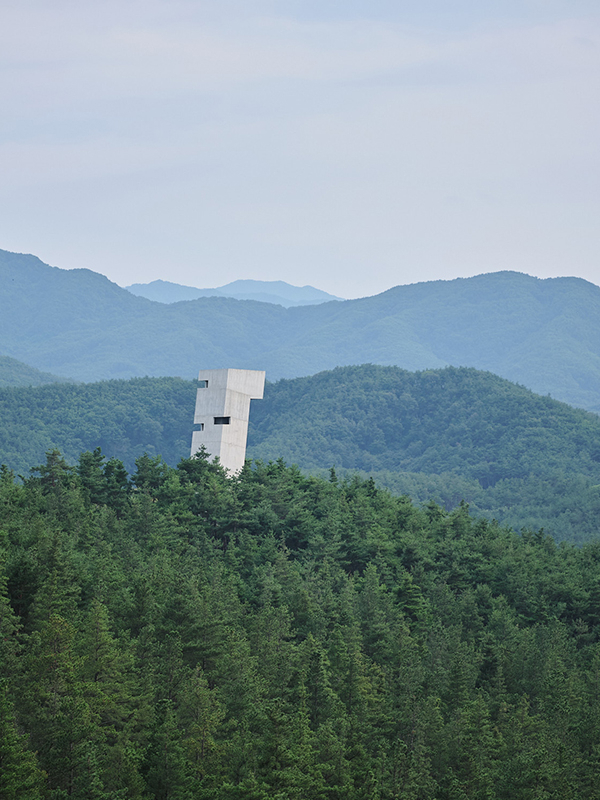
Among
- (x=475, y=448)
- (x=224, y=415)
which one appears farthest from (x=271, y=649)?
(x=475, y=448)

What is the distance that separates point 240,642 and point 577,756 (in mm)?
10331

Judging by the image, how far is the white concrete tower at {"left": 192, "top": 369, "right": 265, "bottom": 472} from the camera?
59.1 meters

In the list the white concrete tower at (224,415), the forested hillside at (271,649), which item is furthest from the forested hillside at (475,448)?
the forested hillside at (271,649)

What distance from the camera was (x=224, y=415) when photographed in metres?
58.8

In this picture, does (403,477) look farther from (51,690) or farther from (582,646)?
(51,690)

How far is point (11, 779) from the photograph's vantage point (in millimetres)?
23312

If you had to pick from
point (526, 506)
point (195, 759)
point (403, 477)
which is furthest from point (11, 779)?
point (403, 477)

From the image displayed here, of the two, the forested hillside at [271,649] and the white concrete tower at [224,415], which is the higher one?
the white concrete tower at [224,415]

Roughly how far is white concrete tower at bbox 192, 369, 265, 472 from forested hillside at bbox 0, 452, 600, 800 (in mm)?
1861

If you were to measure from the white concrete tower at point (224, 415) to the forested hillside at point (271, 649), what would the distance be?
1.86 m

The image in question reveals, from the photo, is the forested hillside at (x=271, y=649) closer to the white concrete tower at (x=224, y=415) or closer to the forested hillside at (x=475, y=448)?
the white concrete tower at (x=224, y=415)

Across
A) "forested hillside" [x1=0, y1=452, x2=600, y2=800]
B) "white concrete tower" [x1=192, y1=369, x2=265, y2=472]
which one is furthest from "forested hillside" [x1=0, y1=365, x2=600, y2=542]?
"forested hillside" [x1=0, y1=452, x2=600, y2=800]

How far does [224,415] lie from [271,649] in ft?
78.3

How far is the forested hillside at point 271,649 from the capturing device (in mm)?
27281
